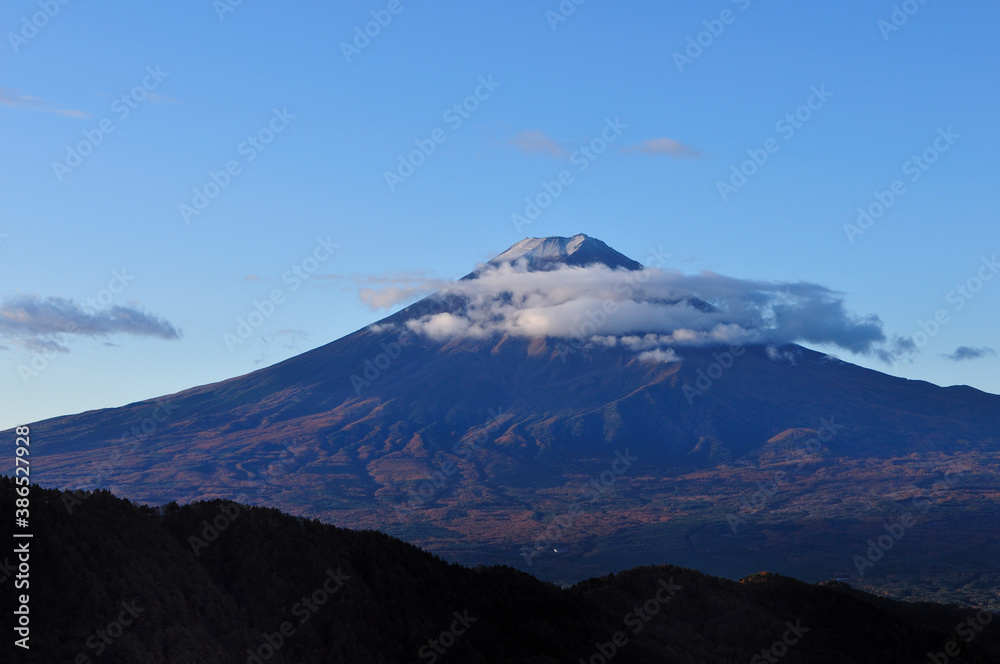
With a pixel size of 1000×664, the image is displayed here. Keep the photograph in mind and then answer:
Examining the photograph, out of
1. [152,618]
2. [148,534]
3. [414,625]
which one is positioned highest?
[148,534]

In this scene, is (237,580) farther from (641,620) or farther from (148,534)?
(641,620)

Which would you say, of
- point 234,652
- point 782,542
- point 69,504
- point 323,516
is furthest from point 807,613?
point 323,516

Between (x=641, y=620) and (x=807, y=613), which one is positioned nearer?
(x=641, y=620)

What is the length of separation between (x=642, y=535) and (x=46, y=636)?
154806 mm

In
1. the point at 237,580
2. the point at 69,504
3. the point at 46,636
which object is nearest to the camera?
the point at 46,636

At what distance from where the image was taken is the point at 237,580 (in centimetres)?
3159

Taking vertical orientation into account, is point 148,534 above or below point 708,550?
above
